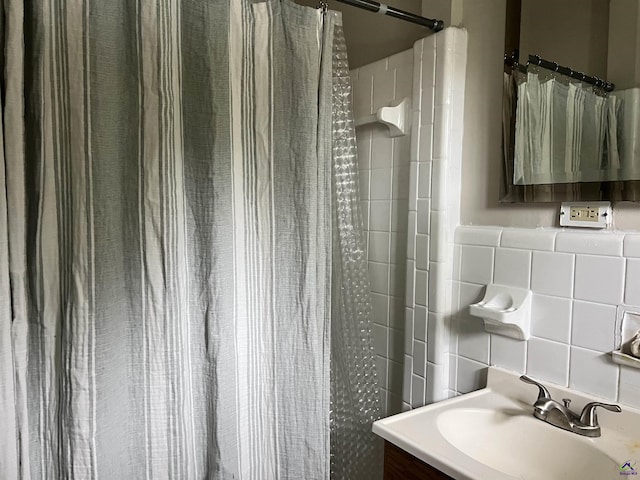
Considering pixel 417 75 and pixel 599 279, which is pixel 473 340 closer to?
pixel 599 279

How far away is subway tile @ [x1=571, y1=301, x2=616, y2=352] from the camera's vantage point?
3.43 feet

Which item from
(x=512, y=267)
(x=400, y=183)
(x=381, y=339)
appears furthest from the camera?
(x=381, y=339)

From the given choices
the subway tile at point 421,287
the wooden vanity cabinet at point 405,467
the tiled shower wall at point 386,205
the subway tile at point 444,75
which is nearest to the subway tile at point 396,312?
the tiled shower wall at point 386,205

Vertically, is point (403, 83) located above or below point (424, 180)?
above

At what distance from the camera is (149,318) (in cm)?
103

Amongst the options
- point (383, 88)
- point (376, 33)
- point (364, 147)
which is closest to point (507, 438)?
point (364, 147)

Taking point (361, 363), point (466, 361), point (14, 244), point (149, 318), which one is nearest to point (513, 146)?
point (466, 361)

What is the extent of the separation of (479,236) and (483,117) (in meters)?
0.34

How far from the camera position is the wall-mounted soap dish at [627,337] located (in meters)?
1.00

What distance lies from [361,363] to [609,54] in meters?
1.03

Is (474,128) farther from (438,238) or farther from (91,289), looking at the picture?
(91,289)

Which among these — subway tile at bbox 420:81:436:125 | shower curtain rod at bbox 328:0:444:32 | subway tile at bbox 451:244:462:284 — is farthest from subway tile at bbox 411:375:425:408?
shower curtain rod at bbox 328:0:444:32

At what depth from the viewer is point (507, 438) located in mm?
1140

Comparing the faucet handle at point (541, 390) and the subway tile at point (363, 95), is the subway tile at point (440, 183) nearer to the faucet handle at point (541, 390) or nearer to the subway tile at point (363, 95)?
the subway tile at point (363, 95)
